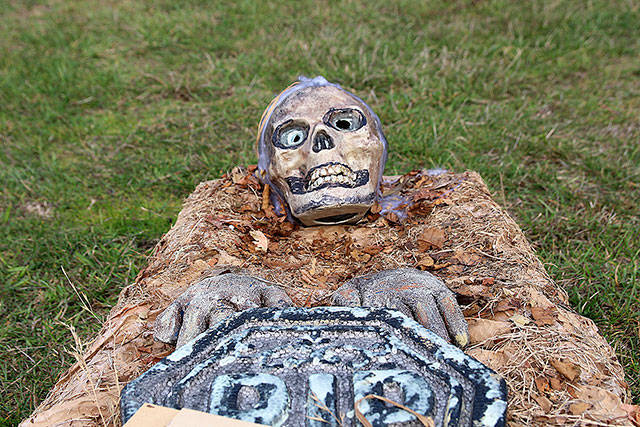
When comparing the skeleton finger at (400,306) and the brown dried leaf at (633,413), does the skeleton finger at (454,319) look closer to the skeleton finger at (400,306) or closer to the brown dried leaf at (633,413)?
the skeleton finger at (400,306)

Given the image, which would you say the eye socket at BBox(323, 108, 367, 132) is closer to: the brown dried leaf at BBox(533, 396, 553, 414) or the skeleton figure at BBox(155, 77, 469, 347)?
the skeleton figure at BBox(155, 77, 469, 347)

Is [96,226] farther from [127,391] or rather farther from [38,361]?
[127,391]

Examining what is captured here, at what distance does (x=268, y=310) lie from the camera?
211cm

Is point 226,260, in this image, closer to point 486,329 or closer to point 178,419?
point 178,419

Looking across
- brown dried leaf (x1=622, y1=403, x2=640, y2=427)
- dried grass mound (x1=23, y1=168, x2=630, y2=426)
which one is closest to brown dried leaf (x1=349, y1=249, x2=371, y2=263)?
dried grass mound (x1=23, y1=168, x2=630, y2=426)

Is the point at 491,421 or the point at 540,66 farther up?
the point at 491,421

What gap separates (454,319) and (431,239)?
712 mm

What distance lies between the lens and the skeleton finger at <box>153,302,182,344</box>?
88.5 inches

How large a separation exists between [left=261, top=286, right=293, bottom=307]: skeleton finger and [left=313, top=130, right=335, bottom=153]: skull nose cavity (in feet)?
2.64

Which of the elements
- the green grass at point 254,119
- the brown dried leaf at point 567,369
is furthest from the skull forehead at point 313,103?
the brown dried leaf at point 567,369

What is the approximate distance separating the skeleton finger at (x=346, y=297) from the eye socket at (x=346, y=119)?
3.12 feet

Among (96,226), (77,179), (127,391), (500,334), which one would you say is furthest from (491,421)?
(77,179)

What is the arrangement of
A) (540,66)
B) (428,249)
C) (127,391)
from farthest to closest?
(540,66) < (428,249) < (127,391)

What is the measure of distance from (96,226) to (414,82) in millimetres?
3164
